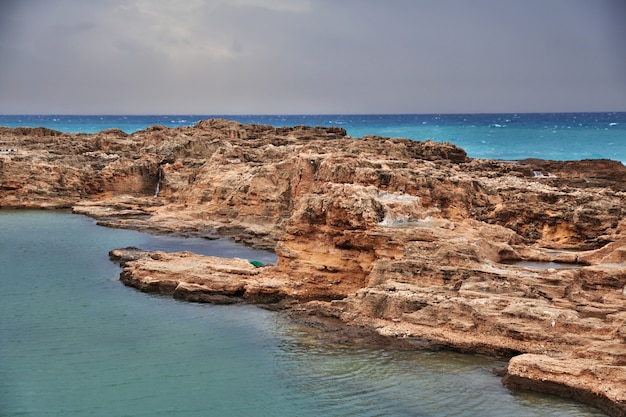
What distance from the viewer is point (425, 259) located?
1788cm

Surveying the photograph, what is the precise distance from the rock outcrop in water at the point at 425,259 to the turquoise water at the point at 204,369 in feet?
2.34

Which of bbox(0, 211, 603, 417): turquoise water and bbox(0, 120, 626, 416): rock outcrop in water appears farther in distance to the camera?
bbox(0, 120, 626, 416): rock outcrop in water

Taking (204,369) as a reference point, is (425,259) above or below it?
above

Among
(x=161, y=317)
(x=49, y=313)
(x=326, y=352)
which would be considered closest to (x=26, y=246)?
(x=49, y=313)

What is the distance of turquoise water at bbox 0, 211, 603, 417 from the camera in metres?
13.3

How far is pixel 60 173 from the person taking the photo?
4138cm

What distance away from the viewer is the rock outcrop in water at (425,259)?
48.7 ft

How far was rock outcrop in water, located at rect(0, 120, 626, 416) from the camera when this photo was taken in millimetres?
14836

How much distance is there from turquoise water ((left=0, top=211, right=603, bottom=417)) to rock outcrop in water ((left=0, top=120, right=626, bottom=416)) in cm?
71

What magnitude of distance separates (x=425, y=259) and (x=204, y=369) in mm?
6407

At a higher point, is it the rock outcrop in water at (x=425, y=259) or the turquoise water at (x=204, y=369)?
the rock outcrop in water at (x=425, y=259)

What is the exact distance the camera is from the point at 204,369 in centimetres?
1528

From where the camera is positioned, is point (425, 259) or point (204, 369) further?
point (425, 259)

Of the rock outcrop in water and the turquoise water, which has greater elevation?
the rock outcrop in water
